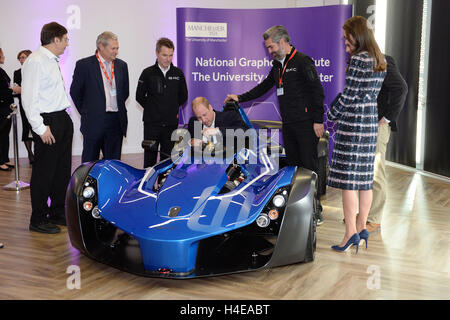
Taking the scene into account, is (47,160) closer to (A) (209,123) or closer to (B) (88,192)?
(B) (88,192)

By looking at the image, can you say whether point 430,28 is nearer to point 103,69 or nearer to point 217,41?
point 217,41

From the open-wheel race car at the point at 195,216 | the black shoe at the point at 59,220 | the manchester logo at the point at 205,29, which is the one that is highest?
the manchester logo at the point at 205,29

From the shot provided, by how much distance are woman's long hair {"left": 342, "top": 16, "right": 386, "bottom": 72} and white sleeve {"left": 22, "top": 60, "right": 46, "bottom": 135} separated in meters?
2.32

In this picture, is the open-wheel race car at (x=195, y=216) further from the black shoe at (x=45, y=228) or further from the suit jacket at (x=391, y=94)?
the suit jacket at (x=391, y=94)

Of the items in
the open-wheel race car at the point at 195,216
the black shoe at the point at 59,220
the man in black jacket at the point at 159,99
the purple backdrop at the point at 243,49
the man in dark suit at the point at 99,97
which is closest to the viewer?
the open-wheel race car at the point at 195,216

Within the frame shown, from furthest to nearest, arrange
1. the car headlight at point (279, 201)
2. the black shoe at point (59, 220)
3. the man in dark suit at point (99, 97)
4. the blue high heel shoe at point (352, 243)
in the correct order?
the man in dark suit at point (99, 97) < the black shoe at point (59, 220) < the blue high heel shoe at point (352, 243) < the car headlight at point (279, 201)

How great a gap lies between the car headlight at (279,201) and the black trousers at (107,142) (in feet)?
7.37

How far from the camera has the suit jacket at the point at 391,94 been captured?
12.7 ft

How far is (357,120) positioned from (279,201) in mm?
859

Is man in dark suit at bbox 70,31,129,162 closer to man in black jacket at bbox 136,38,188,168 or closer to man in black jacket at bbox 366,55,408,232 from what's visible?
man in black jacket at bbox 136,38,188,168

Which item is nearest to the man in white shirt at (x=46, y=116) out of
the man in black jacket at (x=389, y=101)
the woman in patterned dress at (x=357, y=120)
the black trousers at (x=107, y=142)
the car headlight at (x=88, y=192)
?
the black trousers at (x=107, y=142)

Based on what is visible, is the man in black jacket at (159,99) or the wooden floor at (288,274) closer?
the wooden floor at (288,274)

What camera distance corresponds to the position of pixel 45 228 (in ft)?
13.3

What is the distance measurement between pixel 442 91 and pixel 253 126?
12.1 feet
